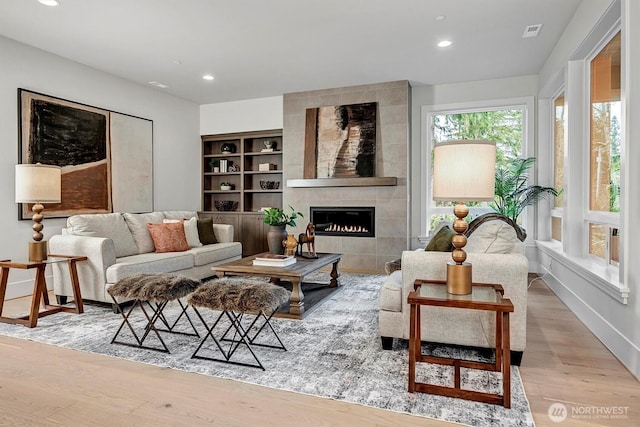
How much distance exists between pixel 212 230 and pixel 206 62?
84.5 inches

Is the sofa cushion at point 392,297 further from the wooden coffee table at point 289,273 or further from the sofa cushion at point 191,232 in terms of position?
the sofa cushion at point 191,232

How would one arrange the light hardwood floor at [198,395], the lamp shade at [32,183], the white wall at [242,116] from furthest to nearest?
the white wall at [242,116] < the lamp shade at [32,183] < the light hardwood floor at [198,395]

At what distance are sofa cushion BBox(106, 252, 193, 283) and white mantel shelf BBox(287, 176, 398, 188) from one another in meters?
2.16

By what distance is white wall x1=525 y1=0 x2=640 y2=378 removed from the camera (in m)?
2.30

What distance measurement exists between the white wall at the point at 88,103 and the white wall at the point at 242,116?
22cm

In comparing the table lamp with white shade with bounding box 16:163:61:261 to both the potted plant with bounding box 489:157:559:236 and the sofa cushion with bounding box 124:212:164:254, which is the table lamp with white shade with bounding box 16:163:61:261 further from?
the potted plant with bounding box 489:157:559:236

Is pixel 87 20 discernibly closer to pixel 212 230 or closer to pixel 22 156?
pixel 22 156

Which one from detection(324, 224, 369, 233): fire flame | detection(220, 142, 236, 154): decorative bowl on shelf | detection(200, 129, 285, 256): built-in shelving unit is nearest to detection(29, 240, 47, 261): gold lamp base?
detection(200, 129, 285, 256): built-in shelving unit

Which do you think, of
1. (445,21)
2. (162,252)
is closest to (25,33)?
(162,252)

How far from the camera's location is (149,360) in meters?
2.43

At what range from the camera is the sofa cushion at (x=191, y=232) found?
4.87m

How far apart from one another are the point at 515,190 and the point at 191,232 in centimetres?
428

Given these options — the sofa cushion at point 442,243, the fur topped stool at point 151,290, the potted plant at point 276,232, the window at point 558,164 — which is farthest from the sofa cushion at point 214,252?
the window at point 558,164

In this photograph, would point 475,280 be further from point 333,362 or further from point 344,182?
point 344,182
